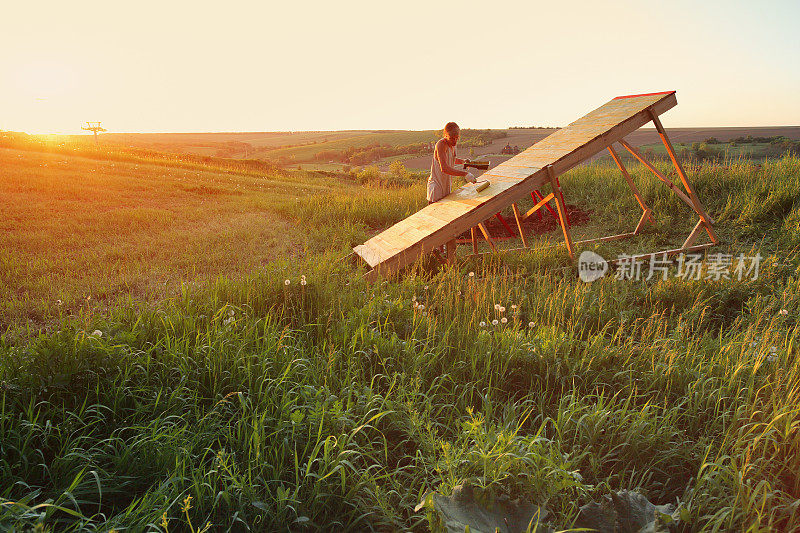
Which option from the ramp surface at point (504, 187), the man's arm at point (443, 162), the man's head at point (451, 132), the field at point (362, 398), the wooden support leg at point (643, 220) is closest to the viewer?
the field at point (362, 398)

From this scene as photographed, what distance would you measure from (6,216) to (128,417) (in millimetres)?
8093

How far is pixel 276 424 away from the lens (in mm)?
2852

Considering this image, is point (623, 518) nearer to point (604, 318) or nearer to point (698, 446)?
point (698, 446)

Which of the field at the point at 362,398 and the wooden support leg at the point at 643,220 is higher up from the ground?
the wooden support leg at the point at 643,220

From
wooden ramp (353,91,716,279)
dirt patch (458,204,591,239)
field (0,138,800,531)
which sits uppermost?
wooden ramp (353,91,716,279)

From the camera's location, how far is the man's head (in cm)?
711

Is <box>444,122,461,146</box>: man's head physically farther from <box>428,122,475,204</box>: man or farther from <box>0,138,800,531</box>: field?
<box>0,138,800,531</box>: field

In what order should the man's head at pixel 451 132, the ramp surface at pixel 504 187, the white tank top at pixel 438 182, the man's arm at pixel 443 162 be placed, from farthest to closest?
1. the white tank top at pixel 438 182
2. the man's arm at pixel 443 162
3. the man's head at pixel 451 132
4. the ramp surface at pixel 504 187

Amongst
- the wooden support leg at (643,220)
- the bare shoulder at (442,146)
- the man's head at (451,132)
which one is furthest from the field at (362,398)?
the wooden support leg at (643,220)

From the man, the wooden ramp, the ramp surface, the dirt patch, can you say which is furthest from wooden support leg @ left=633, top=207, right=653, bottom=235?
the man

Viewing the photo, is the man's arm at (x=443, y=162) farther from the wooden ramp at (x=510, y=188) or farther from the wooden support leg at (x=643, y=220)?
the wooden support leg at (x=643, y=220)

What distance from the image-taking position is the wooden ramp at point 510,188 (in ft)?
20.0

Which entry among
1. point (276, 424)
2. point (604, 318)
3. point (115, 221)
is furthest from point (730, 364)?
point (115, 221)

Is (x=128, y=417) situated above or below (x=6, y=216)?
below
